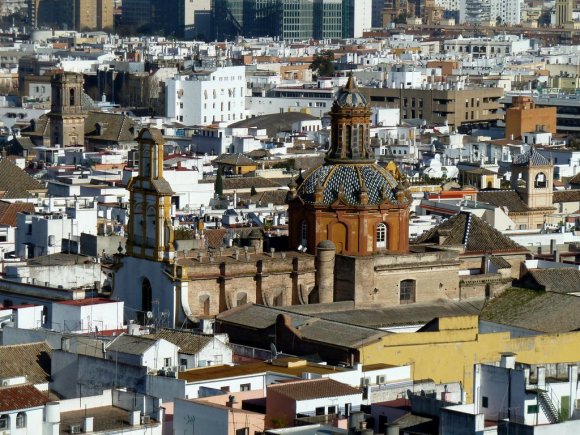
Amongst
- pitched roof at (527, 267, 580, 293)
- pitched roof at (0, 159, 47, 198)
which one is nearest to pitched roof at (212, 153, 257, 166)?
pitched roof at (0, 159, 47, 198)

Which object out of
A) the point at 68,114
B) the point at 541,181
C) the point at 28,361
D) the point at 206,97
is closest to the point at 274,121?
the point at 206,97

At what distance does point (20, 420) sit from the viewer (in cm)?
4200

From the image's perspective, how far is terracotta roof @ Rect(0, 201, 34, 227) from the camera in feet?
258

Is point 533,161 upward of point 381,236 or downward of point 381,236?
downward

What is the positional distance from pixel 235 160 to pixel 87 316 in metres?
48.0

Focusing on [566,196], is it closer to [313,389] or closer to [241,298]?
[241,298]

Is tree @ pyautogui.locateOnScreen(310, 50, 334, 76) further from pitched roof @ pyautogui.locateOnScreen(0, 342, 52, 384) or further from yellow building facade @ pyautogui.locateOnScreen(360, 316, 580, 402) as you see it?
pitched roof @ pyautogui.locateOnScreen(0, 342, 52, 384)

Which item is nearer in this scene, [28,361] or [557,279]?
[28,361]

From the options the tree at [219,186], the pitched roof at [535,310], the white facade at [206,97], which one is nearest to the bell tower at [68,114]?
the white facade at [206,97]

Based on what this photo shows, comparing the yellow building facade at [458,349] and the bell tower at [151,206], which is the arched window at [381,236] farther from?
the yellow building facade at [458,349]

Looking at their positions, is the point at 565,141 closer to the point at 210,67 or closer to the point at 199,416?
the point at 210,67

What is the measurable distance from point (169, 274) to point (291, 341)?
431cm

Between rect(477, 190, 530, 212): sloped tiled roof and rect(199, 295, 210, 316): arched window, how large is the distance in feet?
83.4

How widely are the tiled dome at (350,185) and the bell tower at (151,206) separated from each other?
3.66m
